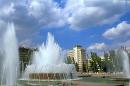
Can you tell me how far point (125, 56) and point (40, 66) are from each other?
30.0 m

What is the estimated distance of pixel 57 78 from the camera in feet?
140

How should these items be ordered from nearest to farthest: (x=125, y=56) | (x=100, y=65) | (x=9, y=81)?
(x=9, y=81), (x=125, y=56), (x=100, y=65)

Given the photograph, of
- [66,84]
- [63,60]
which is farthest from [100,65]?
[66,84]

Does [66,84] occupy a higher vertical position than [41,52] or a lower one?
lower

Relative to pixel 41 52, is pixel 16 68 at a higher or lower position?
lower

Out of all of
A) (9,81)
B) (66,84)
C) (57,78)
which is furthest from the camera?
(57,78)

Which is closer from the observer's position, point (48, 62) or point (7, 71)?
point (7, 71)

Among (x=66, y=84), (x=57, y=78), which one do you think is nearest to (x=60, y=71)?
(x=57, y=78)

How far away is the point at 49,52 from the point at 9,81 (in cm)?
1725

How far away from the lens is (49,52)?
156 feet

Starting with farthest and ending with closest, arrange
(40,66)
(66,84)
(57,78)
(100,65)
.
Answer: (100,65), (40,66), (57,78), (66,84)

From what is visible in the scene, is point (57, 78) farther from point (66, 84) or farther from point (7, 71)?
point (7, 71)

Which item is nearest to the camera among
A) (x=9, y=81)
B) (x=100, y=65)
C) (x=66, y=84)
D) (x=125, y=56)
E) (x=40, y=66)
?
(x=9, y=81)

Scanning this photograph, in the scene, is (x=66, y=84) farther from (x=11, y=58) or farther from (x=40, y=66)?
(x=40, y=66)
